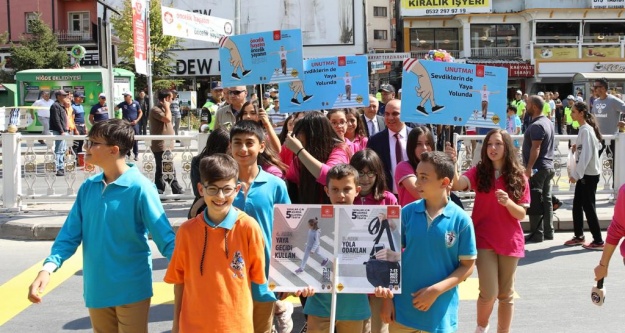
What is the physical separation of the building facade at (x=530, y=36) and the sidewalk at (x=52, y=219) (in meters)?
38.5

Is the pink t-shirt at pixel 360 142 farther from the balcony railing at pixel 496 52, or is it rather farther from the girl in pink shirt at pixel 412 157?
the balcony railing at pixel 496 52

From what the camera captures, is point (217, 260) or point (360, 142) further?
point (360, 142)

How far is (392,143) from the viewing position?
6.57 m

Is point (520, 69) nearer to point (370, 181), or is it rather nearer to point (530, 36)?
point (530, 36)

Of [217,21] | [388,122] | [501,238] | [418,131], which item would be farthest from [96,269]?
[217,21]

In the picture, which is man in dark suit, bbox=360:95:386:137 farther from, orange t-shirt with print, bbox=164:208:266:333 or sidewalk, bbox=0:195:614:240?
orange t-shirt with print, bbox=164:208:266:333

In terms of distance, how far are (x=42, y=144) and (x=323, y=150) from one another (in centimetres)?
713

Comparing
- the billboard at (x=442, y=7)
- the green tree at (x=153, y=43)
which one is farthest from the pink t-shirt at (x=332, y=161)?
the billboard at (x=442, y=7)

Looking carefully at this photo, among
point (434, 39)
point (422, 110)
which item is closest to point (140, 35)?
point (422, 110)

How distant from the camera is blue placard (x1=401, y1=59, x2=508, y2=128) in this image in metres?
6.29

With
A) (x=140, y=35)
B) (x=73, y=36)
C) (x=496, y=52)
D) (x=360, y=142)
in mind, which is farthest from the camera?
(x=73, y=36)

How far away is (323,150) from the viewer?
221 inches

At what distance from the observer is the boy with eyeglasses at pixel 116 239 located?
4.06 m

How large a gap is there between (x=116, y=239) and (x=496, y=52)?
48.8 meters
